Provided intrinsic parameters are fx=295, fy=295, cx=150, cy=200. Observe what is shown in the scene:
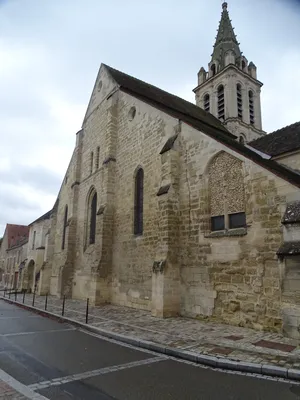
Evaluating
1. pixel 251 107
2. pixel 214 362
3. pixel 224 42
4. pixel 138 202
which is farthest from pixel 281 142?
pixel 224 42

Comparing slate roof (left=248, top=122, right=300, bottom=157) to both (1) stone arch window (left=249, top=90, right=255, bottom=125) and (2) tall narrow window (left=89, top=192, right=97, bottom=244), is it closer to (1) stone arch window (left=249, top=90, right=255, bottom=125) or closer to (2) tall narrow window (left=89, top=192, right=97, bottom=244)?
(2) tall narrow window (left=89, top=192, right=97, bottom=244)

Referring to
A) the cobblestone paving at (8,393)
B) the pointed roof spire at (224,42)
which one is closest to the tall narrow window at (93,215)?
the cobblestone paving at (8,393)

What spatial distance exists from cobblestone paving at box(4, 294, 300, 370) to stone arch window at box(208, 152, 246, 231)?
2.96 meters

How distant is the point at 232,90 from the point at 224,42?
704 cm

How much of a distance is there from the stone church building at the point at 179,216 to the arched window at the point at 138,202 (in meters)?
0.05

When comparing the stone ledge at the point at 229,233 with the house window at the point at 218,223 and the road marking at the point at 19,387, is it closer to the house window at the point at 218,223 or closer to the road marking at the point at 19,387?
the house window at the point at 218,223

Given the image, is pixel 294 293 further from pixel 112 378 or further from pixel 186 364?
pixel 112 378

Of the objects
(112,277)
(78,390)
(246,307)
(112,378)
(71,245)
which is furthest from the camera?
(71,245)

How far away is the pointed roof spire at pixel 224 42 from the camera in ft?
96.8

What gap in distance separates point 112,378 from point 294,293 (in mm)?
4423

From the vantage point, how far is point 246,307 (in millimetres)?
8047

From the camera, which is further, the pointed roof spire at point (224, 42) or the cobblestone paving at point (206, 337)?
the pointed roof spire at point (224, 42)

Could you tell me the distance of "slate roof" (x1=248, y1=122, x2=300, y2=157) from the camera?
10237 mm

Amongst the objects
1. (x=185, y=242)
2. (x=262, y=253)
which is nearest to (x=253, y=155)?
(x=262, y=253)
